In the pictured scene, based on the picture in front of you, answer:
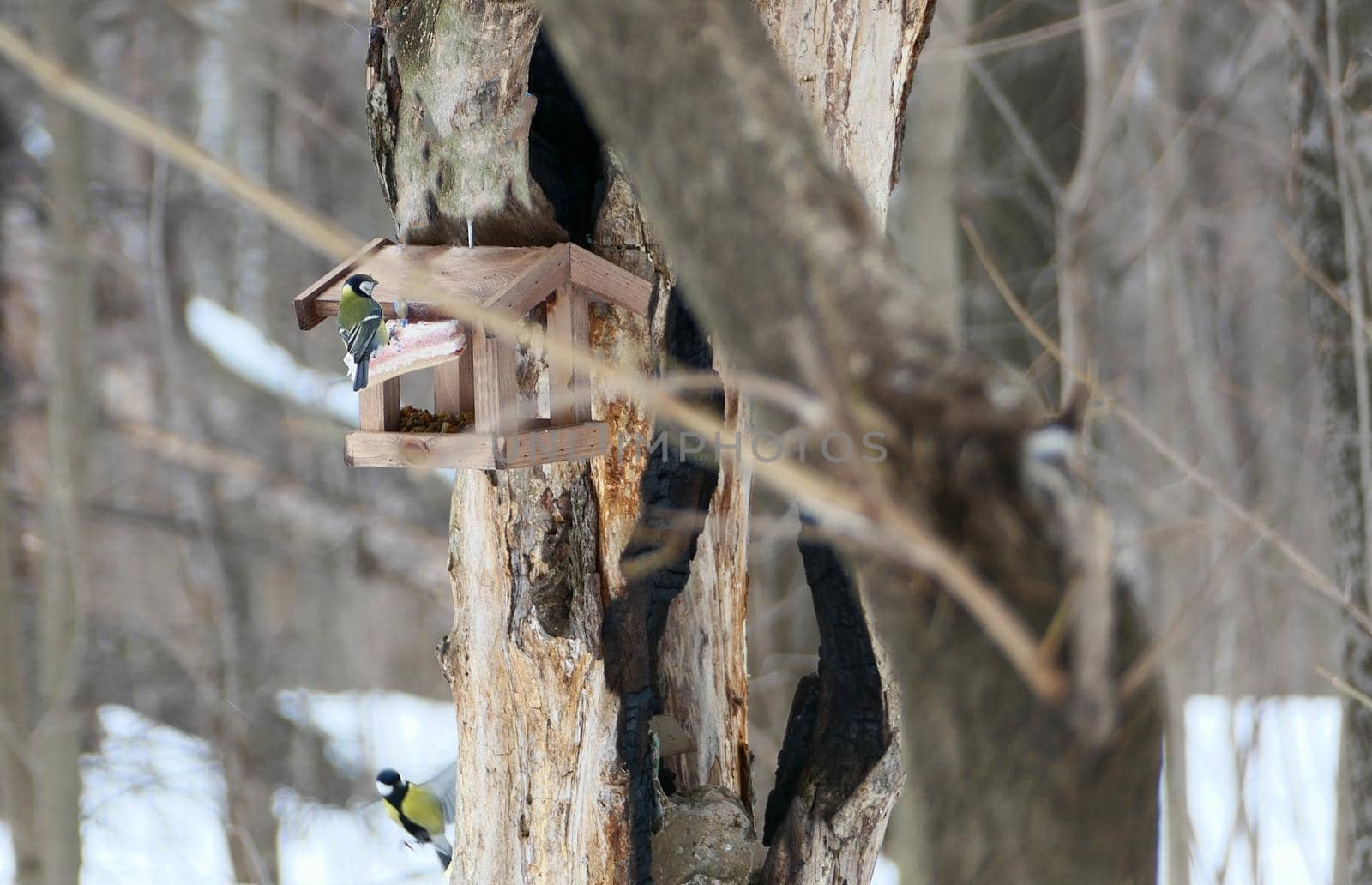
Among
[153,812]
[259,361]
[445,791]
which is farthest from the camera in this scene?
[259,361]

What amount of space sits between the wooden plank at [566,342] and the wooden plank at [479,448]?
43mm

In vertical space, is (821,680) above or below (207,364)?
below

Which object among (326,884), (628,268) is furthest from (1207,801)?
(628,268)

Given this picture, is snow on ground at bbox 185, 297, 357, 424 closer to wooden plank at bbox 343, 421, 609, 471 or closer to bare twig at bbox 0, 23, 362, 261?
wooden plank at bbox 343, 421, 609, 471

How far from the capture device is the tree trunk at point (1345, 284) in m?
2.49

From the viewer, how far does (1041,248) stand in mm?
5543

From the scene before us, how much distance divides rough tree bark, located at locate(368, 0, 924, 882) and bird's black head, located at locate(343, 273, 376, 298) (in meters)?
0.20

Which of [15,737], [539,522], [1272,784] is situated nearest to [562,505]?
[539,522]

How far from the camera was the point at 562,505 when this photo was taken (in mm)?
1743

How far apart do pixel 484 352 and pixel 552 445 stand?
0.15 meters

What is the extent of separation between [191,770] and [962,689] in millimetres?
4781

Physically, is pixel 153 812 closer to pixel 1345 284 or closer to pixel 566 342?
pixel 566 342

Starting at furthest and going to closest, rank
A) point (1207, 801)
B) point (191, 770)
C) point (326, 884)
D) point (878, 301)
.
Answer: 1. point (1207, 801)
2. point (326, 884)
3. point (191, 770)
4. point (878, 301)

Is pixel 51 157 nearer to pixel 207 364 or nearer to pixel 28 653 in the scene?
pixel 207 364
